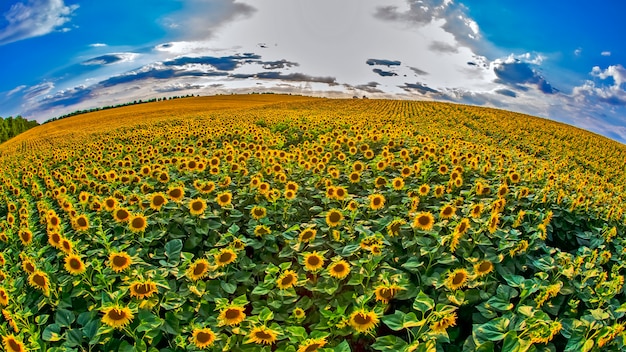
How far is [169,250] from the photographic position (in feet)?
14.3

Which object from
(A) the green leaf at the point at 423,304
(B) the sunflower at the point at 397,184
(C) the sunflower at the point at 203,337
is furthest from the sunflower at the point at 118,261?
(B) the sunflower at the point at 397,184

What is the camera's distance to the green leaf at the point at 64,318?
12.1 feet

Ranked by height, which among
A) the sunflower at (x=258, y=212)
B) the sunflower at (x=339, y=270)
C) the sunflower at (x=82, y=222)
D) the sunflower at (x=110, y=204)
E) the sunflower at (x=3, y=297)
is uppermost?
the sunflower at (x=110, y=204)

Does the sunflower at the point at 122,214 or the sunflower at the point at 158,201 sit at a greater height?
the sunflower at the point at 158,201

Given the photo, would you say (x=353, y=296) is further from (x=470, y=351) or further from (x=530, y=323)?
(x=530, y=323)

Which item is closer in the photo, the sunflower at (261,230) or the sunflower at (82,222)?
the sunflower at (261,230)

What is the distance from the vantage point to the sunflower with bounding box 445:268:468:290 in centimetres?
366

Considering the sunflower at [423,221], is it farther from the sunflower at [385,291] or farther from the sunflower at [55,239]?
the sunflower at [55,239]

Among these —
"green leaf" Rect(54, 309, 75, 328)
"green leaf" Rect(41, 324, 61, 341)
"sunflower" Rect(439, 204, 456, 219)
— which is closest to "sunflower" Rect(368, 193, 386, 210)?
"sunflower" Rect(439, 204, 456, 219)

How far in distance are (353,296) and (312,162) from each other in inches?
156

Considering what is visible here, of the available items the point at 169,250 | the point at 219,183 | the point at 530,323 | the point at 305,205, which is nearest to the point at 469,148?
the point at 305,205

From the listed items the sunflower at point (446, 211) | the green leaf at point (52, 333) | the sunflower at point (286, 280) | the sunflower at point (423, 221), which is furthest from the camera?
the sunflower at point (446, 211)

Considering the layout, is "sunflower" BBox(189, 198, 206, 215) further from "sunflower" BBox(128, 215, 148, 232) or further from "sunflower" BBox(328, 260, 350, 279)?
"sunflower" BBox(328, 260, 350, 279)

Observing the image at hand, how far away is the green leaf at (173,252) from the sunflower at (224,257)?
493mm
